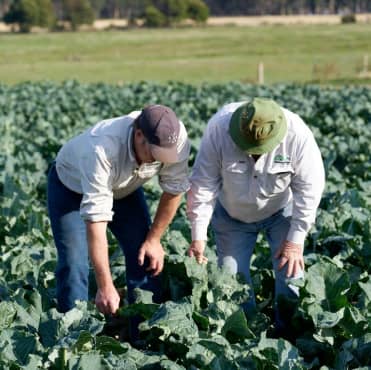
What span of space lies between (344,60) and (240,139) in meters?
43.4

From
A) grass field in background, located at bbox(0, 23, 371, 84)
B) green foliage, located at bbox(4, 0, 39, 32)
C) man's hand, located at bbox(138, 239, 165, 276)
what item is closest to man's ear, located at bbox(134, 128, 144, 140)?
man's hand, located at bbox(138, 239, 165, 276)

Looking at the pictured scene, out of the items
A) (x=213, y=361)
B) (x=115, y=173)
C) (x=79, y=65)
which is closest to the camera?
(x=213, y=361)

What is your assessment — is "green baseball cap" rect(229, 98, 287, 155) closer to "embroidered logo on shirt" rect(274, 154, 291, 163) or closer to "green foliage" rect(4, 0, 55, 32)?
"embroidered logo on shirt" rect(274, 154, 291, 163)

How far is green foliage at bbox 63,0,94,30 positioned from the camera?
89.6m

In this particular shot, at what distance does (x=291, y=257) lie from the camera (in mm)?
5199

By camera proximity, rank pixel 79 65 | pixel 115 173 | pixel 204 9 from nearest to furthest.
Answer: pixel 115 173 < pixel 79 65 < pixel 204 9

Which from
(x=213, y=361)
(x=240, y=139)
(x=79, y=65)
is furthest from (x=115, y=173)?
(x=79, y=65)

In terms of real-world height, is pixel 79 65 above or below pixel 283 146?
below

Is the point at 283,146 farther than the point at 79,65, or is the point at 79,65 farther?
the point at 79,65

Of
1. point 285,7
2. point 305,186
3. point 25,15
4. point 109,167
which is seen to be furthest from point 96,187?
point 285,7

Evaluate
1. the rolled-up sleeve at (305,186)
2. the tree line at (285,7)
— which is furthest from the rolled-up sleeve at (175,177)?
the tree line at (285,7)

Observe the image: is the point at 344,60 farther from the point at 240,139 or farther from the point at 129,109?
the point at 240,139

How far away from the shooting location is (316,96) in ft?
65.5

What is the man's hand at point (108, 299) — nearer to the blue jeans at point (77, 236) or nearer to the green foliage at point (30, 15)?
the blue jeans at point (77, 236)
